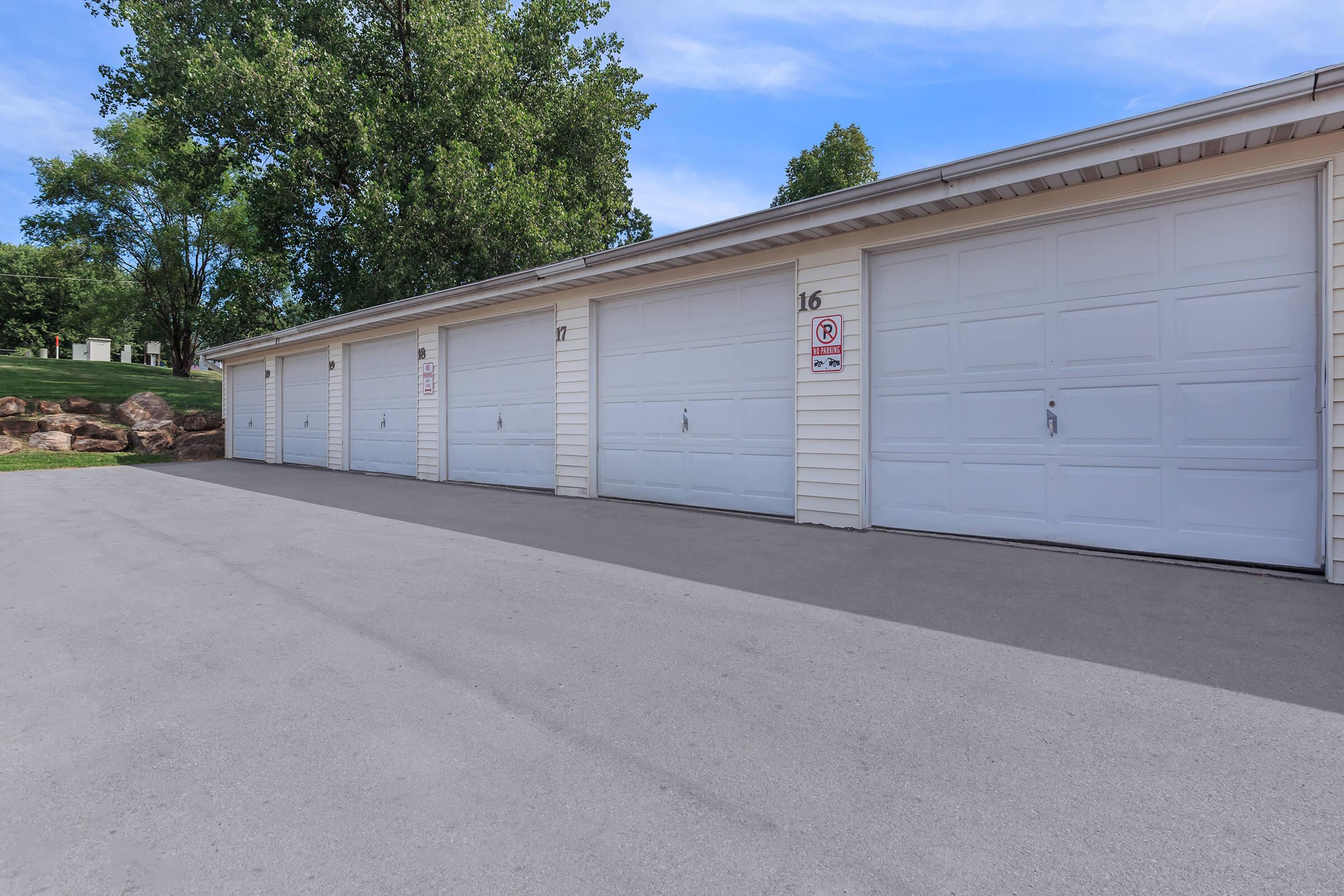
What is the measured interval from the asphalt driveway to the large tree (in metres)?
12.0

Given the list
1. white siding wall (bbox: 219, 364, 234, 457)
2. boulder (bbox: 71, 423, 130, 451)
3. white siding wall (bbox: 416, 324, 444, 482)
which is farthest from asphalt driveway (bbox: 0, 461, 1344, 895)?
boulder (bbox: 71, 423, 130, 451)

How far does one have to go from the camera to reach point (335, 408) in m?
13.7

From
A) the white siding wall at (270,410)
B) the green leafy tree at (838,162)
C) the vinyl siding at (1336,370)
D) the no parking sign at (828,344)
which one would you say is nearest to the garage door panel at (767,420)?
the no parking sign at (828,344)

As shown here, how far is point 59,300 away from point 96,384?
32.1m

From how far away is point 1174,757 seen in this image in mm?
2162

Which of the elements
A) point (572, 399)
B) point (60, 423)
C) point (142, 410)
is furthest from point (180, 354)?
point (572, 399)

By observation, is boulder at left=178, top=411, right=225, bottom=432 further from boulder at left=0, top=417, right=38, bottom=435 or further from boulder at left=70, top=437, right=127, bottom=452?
boulder at left=0, top=417, right=38, bottom=435

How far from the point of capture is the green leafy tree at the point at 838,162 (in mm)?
22344

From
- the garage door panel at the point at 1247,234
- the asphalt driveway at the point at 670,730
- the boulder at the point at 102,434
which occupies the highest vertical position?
the garage door panel at the point at 1247,234

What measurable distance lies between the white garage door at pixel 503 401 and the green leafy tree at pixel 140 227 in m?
17.3

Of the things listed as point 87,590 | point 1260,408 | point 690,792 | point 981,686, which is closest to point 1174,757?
point 981,686

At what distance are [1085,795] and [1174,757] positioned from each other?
0.48 metres

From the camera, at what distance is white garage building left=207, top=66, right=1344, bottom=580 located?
4.61 metres

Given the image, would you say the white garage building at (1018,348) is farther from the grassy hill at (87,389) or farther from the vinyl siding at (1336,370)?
the grassy hill at (87,389)
